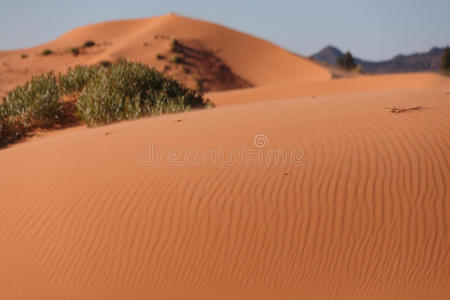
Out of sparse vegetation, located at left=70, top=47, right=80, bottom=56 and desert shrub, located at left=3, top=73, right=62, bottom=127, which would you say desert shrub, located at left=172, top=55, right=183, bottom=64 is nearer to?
sparse vegetation, located at left=70, top=47, right=80, bottom=56

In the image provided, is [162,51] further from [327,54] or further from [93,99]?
[327,54]

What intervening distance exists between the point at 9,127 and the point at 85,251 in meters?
9.06

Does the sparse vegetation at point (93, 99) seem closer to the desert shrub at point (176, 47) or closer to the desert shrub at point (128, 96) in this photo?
the desert shrub at point (128, 96)

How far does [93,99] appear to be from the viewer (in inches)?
490

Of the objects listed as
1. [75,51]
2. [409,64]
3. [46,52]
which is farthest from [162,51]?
[409,64]

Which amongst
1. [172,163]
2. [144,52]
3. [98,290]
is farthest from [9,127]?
[144,52]

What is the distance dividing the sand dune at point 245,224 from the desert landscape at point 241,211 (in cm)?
1

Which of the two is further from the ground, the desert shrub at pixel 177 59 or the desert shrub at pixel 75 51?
the desert shrub at pixel 75 51

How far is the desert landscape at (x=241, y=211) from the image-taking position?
14.3ft

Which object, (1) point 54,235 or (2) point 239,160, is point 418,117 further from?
(1) point 54,235

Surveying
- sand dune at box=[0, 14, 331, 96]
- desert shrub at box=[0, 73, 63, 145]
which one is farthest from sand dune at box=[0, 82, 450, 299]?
sand dune at box=[0, 14, 331, 96]

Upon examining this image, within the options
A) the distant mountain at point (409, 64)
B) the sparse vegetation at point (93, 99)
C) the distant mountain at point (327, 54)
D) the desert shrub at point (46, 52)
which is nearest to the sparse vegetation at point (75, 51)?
the desert shrub at point (46, 52)

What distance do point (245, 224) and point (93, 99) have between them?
8.69m

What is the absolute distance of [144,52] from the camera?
3650 cm
